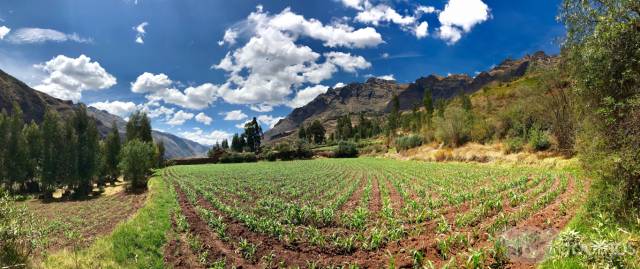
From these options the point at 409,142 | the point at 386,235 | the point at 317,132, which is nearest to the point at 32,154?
the point at 386,235

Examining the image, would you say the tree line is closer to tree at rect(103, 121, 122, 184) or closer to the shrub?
tree at rect(103, 121, 122, 184)

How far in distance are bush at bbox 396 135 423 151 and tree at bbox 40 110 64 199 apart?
7097cm

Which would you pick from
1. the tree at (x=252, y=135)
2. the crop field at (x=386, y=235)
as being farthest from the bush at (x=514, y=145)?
the tree at (x=252, y=135)

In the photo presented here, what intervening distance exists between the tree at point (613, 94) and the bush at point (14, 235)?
1446 centimetres

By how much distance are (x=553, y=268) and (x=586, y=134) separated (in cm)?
455

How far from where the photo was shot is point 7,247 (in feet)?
25.7

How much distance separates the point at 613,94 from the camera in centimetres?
805

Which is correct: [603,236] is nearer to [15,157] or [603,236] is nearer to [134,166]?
[134,166]

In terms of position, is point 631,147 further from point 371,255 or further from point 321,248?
point 321,248

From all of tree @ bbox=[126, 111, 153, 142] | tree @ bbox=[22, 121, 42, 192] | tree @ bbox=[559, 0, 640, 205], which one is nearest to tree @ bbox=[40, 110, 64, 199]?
tree @ bbox=[22, 121, 42, 192]

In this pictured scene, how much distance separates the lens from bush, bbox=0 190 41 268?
773cm

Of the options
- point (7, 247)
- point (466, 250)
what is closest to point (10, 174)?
point (7, 247)

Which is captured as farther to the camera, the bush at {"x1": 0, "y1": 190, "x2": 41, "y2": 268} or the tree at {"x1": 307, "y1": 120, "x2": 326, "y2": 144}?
the tree at {"x1": 307, "y1": 120, "x2": 326, "y2": 144}

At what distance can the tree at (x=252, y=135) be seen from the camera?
5640 inches
